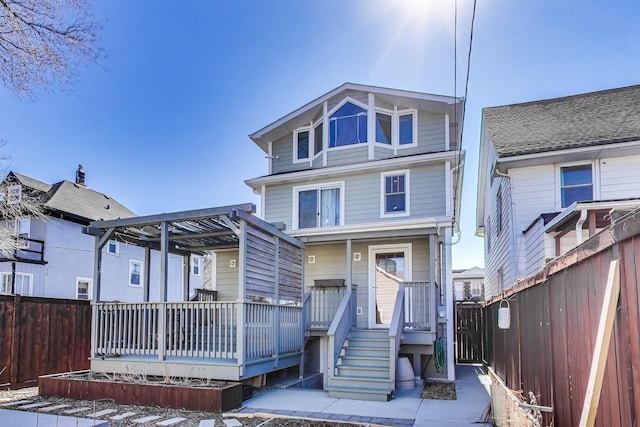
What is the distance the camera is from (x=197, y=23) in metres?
11.0

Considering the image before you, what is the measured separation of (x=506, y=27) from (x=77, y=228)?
1803 cm

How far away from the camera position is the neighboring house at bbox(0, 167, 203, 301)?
17.1 m

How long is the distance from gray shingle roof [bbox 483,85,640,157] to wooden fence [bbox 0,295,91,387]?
33.8 ft

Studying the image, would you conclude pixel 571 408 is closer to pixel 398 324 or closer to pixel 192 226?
pixel 398 324

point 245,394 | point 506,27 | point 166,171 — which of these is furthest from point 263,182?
point 166,171

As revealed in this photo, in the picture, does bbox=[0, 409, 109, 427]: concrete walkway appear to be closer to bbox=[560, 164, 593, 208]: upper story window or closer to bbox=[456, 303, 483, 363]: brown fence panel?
bbox=[560, 164, 593, 208]: upper story window

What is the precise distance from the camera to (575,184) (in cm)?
1044

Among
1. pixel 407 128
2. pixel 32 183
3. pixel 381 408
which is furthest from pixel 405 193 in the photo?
pixel 32 183

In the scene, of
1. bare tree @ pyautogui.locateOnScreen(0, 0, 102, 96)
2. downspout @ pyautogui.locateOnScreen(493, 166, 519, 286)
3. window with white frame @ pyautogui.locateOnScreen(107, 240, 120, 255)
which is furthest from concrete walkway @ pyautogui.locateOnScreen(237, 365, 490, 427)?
window with white frame @ pyautogui.locateOnScreen(107, 240, 120, 255)

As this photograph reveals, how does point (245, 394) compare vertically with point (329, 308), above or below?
below

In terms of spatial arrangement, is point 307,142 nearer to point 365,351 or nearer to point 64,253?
point 365,351

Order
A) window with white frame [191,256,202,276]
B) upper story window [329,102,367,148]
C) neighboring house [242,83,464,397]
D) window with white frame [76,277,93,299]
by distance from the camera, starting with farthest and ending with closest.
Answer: window with white frame [191,256,202,276] < window with white frame [76,277,93,299] < upper story window [329,102,367,148] < neighboring house [242,83,464,397]

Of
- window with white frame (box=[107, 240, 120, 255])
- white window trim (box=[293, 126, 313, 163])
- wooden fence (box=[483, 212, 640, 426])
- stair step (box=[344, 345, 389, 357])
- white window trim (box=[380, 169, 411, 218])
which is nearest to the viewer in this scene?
wooden fence (box=[483, 212, 640, 426])

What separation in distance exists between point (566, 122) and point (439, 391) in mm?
7527
